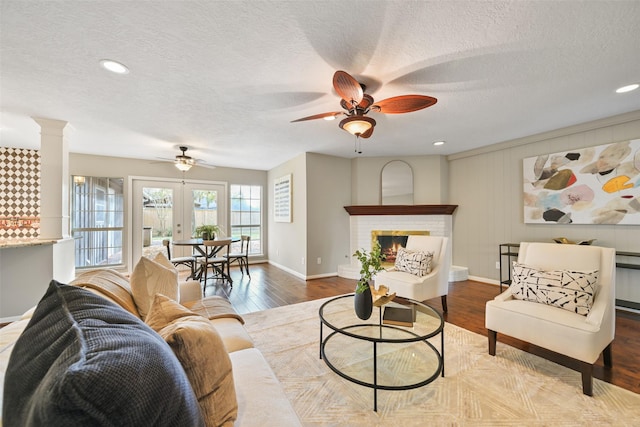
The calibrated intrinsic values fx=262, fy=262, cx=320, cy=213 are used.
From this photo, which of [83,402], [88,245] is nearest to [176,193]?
[88,245]

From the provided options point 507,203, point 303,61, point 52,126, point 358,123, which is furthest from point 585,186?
point 52,126

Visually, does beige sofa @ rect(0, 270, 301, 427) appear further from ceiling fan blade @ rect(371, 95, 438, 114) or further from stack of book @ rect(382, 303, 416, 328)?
ceiling fan blade @ rect(371, 95, 438, 114)

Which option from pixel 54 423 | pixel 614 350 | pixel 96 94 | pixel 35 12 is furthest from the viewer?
pixel 96 94

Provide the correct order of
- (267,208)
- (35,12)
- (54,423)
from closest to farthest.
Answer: (54,423), (35,12), (267,208)

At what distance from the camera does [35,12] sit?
1530 mm

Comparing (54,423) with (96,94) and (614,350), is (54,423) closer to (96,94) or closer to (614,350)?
(96,94)

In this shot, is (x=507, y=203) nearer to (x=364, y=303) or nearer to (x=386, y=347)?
A: (x=386, y=347)

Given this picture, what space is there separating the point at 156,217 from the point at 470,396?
5947mm

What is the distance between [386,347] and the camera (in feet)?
7.49

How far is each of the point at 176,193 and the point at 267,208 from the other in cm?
205

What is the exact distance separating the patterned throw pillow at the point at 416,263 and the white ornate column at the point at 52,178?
4294mm

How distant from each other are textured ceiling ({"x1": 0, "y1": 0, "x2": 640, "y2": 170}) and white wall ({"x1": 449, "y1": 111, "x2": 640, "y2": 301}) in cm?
32

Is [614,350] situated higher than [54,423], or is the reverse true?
[54,423]

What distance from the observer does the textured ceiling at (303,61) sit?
61.5 inches
